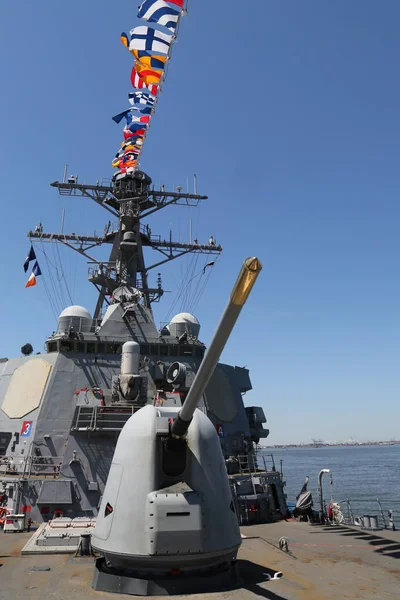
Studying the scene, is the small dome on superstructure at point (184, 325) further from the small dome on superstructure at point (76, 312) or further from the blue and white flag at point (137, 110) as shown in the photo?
the blue and white flag at point (137, 110)

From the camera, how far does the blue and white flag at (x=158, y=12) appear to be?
10.3 metres

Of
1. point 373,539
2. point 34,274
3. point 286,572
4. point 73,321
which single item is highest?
point 34,274

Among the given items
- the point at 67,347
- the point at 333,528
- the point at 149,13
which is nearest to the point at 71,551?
the point at 333,528

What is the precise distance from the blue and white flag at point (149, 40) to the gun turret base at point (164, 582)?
35.6ft

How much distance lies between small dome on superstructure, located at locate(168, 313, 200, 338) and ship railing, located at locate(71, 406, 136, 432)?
4.36 meters

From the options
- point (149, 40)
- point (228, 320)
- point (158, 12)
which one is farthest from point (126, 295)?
point (228, 320)

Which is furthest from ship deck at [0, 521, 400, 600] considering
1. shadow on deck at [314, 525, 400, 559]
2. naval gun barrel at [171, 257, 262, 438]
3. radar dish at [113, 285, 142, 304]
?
radar dish at [113, 285, 142, 304]

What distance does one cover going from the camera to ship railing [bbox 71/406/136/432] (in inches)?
392

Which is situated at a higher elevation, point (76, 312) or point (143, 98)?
point (143, 98)

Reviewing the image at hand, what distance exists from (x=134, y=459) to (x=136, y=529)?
63 cm

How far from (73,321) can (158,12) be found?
8246mm

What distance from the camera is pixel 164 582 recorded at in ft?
14.1

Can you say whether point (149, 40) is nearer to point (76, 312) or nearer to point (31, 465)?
point (76, 312)

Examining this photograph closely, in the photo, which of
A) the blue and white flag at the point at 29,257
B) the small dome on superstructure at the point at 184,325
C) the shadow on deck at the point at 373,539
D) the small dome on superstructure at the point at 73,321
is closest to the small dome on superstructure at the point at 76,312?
the small dome on superstructure at the point at 73,321
